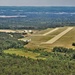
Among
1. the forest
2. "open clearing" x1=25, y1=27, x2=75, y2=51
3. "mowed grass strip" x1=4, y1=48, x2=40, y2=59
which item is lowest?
"open clearing" x1=25, y1=27, x2=75, y2=51

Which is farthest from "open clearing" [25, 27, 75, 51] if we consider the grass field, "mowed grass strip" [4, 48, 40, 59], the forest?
the forest

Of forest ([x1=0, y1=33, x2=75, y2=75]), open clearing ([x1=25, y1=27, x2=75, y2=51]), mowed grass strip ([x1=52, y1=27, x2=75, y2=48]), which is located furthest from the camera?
mowed grass strip ([x1=52, y1=27, x2=75, y2=48])

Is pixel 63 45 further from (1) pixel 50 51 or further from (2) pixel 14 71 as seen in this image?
(2) pixel 14 71

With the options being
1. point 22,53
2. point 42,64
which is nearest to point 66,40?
point 22,53

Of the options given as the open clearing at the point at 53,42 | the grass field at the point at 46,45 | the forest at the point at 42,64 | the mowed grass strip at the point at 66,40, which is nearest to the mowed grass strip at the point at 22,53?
the grass field at the point at 46,45

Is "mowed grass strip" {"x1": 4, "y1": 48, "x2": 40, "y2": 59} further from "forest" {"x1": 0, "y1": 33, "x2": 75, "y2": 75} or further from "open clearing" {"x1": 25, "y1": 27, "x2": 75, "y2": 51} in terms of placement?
"open clearing" {"x1": 25, "y1": 27, "x2": 75, "y2": 51}

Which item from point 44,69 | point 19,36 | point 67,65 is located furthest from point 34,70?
point 19,36

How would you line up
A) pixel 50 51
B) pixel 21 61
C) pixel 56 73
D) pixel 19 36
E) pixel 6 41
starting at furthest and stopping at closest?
pixel 19 36 → pixel 6 41 → pixel 50 51 → pixel 21 61 → pixel 56 73

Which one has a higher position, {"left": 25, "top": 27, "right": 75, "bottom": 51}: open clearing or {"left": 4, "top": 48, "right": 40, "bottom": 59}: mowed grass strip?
{"left": 4, "top": 48, "right": 40, "bottom": 59}: mowed grass strip

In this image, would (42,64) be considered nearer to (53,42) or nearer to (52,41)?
(53,42)

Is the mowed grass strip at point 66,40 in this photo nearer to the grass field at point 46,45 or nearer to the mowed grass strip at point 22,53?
the grass field at point 46,45

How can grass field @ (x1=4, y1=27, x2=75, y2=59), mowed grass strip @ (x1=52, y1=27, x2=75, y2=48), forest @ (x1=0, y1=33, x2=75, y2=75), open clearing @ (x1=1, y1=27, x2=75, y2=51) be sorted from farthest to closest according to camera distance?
mowed grass strip @ (x1=52, y1=27, x2=75, y2=48)
open clearing @ (x1=1, y1=27, x2=75, y2=51)
grass field @ (x1=4, y1=27, x2=75, y2=59)
forest @ (x1=0, y1=33, x2=75, y2=75)
